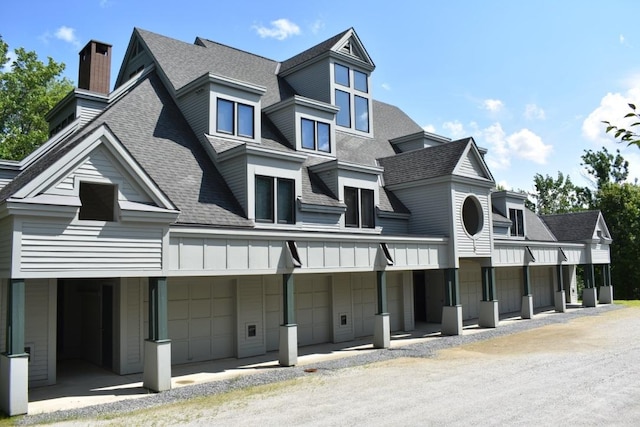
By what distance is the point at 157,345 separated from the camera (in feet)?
44.5

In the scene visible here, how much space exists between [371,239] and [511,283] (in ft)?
56.3

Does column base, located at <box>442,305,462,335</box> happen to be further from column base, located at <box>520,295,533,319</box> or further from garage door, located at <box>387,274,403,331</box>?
column base, located at <box>520,295,533,319</box>

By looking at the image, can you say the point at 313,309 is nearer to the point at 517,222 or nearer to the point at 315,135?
the point at 315,135

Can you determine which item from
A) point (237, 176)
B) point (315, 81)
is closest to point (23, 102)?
point (315, 81)

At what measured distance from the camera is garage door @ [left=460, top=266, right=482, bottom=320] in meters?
29.0

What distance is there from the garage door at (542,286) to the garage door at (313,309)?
20048 mm

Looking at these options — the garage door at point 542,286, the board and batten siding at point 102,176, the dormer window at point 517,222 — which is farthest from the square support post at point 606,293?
the board and batten siding at point 102,176

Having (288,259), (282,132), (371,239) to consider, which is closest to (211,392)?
(288,259)

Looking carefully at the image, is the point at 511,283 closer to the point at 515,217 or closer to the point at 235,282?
the point at 515,217

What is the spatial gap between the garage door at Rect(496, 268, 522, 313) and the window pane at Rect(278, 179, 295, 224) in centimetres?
1716

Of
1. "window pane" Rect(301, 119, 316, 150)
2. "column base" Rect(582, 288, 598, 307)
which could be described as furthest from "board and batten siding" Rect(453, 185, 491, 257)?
"column base" Rect(582, 288, 598, 307)

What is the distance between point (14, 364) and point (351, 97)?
19942mm

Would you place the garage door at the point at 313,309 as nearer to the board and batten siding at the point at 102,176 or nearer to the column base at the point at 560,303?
the board and batten siding at the point at 102,176

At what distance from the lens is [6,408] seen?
37.9 ft
